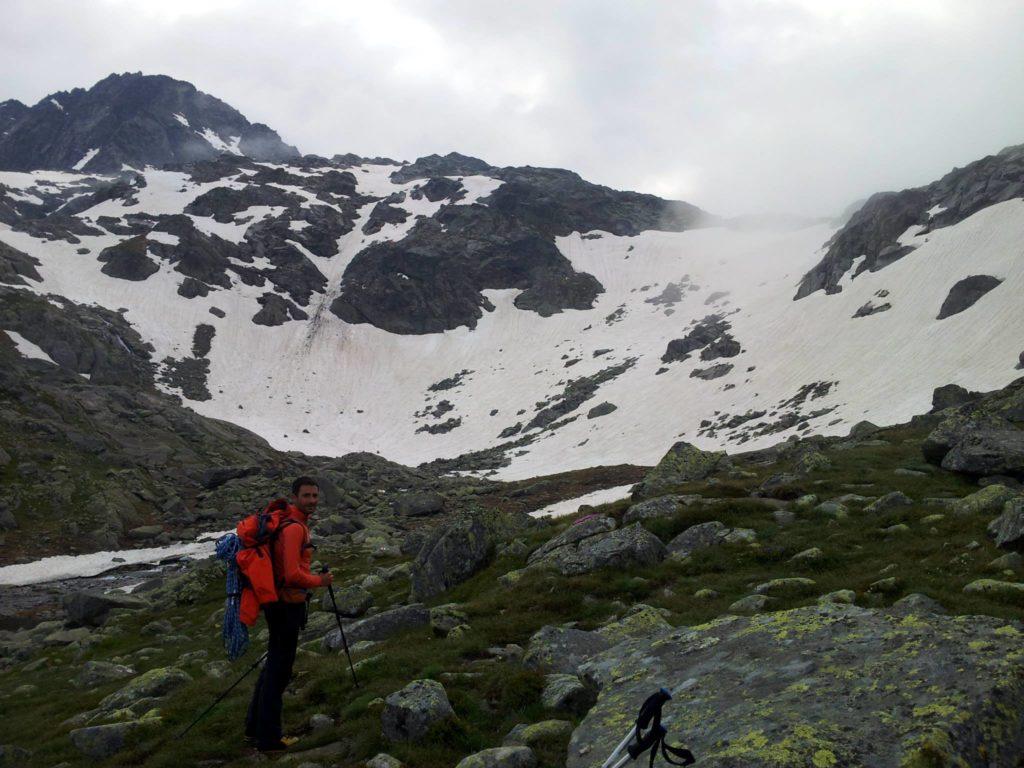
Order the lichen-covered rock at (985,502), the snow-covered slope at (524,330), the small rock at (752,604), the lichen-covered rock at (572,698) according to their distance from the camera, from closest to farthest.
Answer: the lichen-covered rock at (572,698), the small rock at (752,604), the lichen-covered rock at (985,502), the snow-covered slope at (524,330)

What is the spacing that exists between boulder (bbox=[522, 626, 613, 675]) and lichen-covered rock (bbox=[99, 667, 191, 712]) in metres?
7.89

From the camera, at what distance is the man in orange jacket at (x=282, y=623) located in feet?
28.6

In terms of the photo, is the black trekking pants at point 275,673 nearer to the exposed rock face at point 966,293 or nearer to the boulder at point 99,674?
the boulder at point 99,674

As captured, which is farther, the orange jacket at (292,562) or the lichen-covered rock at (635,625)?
the lichen-covered rock at (635,625)

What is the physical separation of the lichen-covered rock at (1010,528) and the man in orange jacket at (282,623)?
36.6 ft

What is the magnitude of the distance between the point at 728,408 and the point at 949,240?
3141cm

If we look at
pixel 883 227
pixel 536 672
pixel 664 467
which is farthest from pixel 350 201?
pixel 536 672

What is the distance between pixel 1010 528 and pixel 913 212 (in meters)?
87.6

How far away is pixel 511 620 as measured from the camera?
11.9 meters

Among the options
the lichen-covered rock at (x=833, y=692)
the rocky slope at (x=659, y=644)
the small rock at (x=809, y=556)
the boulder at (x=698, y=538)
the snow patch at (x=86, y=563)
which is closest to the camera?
the lichen-covered rock at (x=833, y=692)

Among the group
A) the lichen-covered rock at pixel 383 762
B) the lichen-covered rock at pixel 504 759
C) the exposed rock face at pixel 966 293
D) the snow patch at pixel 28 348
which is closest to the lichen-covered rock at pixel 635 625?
the lichen-covered rock at pixel 504 759

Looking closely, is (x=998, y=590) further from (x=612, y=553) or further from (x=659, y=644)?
(x=612, y=553)

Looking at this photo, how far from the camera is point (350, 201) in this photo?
557 ft

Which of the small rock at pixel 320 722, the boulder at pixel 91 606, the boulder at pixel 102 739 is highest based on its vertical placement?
the boulder at pixel 91 606
